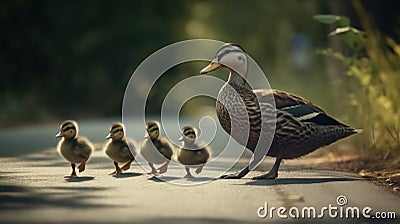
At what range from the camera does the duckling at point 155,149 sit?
10.9 m

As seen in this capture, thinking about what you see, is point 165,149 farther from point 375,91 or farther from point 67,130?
point 375,91

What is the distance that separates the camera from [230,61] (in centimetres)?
995

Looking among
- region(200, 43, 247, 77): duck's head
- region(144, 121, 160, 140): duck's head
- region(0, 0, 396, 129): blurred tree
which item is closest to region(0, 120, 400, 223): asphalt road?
region(144, 121, 160, 140): duck's head

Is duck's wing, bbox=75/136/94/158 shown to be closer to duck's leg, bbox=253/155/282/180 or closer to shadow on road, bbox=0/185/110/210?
shadow on road, bbox=0/185/110/210

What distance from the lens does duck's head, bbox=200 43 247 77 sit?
9.95 meters

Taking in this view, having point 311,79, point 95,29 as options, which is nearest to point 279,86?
point 311,79

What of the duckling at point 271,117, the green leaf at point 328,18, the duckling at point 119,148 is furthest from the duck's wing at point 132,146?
the green leaf at point 328,18

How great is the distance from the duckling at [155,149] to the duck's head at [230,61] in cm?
136

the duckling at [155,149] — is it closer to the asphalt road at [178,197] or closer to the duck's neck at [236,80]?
the asphalt road at [178,197]

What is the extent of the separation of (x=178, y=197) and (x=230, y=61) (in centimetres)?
202

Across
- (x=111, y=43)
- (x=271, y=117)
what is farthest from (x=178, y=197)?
(x=111, y=43)

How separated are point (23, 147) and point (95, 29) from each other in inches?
615

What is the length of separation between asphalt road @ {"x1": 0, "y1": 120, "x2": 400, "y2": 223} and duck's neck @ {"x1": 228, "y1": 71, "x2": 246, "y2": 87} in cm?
98

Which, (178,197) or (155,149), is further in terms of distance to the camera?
(155,149)
